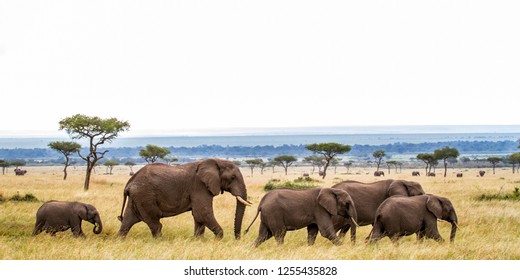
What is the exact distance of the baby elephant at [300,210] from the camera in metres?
12.6

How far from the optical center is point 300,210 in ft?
41.4

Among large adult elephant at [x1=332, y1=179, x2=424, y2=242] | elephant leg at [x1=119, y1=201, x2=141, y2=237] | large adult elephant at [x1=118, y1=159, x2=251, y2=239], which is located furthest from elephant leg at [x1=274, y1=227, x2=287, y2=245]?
elephant leg at [x1=119, y1=201, x2=141, y2=237]

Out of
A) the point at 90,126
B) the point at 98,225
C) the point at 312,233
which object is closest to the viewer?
the point at 312,233

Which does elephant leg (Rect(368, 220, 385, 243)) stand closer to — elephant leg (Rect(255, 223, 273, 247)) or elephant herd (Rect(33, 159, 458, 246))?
elephant herd (Rect(33, 159, 458, 246))

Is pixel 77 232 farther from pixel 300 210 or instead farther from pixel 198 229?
pixel 300 210

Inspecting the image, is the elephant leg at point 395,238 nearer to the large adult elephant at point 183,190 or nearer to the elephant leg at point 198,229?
the large adult elephant at point 183,190

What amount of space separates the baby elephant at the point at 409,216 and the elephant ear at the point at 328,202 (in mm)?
865

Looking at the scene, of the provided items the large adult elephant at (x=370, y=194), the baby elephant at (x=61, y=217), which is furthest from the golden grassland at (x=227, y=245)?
the large adult elephant at (x=370, y=194)

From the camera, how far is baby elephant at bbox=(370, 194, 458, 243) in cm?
1256

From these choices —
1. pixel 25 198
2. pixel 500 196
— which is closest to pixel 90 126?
pixel 25 198

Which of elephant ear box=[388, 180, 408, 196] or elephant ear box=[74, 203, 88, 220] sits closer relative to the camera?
elephant ear box=[388, 180, 408, 196]

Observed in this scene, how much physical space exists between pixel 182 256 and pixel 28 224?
6635 millimetres

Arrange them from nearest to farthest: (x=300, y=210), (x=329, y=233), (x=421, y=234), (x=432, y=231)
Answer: (x=329, y=233)
(x=300, y=210)
(x=432, y=231)
(x=421, y=234)

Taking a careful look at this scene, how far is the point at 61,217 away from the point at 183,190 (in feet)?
9.18
